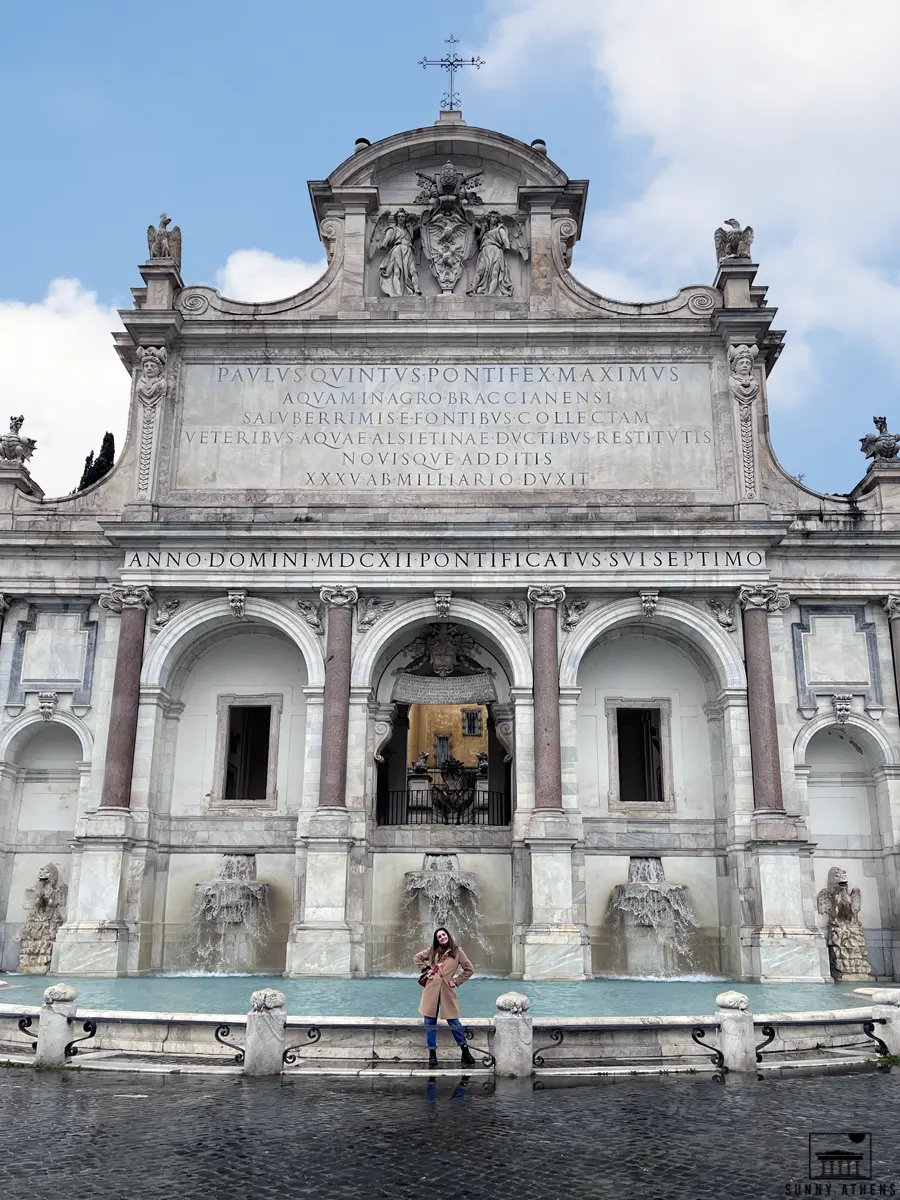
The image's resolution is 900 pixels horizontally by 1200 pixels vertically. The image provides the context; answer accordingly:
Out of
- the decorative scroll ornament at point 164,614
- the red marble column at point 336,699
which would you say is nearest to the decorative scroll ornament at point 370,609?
the red marble column at point 336,699

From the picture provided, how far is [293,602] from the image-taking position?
2562 centimetres

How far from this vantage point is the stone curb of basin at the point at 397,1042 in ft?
38.5

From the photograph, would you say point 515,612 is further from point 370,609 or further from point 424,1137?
point 424,1137

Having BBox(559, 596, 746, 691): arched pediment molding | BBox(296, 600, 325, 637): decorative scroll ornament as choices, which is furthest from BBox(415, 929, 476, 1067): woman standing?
BBox(296, 600, 325, 637): decorative scroll ornament

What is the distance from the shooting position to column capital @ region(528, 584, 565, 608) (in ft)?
82.0

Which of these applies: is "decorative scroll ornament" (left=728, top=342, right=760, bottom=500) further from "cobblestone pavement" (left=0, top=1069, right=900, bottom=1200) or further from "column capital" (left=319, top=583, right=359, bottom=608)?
"cobblestone pavement" (left=0, top=1069, right=900, bottom=1200)

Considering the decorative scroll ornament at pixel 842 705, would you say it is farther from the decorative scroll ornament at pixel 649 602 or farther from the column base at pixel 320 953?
the column base at pixel 320 953

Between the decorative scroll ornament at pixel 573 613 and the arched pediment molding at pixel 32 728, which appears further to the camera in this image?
the arched pediment molding at pixel 32 728

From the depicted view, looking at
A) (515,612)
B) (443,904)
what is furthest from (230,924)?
(515,612)

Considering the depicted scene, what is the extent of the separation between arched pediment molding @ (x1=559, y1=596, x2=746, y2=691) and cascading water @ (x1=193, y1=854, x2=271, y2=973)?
27.6 ft

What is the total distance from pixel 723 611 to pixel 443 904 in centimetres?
915

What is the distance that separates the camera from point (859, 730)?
83.0 ft

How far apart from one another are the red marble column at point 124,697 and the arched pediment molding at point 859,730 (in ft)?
49.0

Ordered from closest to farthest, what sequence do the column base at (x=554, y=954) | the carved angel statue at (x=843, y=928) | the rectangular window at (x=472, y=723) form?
the column base at (x=554, y=954) → the carved angel statue at (x=843, y=928) → the rectangular window at (x=472, y=723)
